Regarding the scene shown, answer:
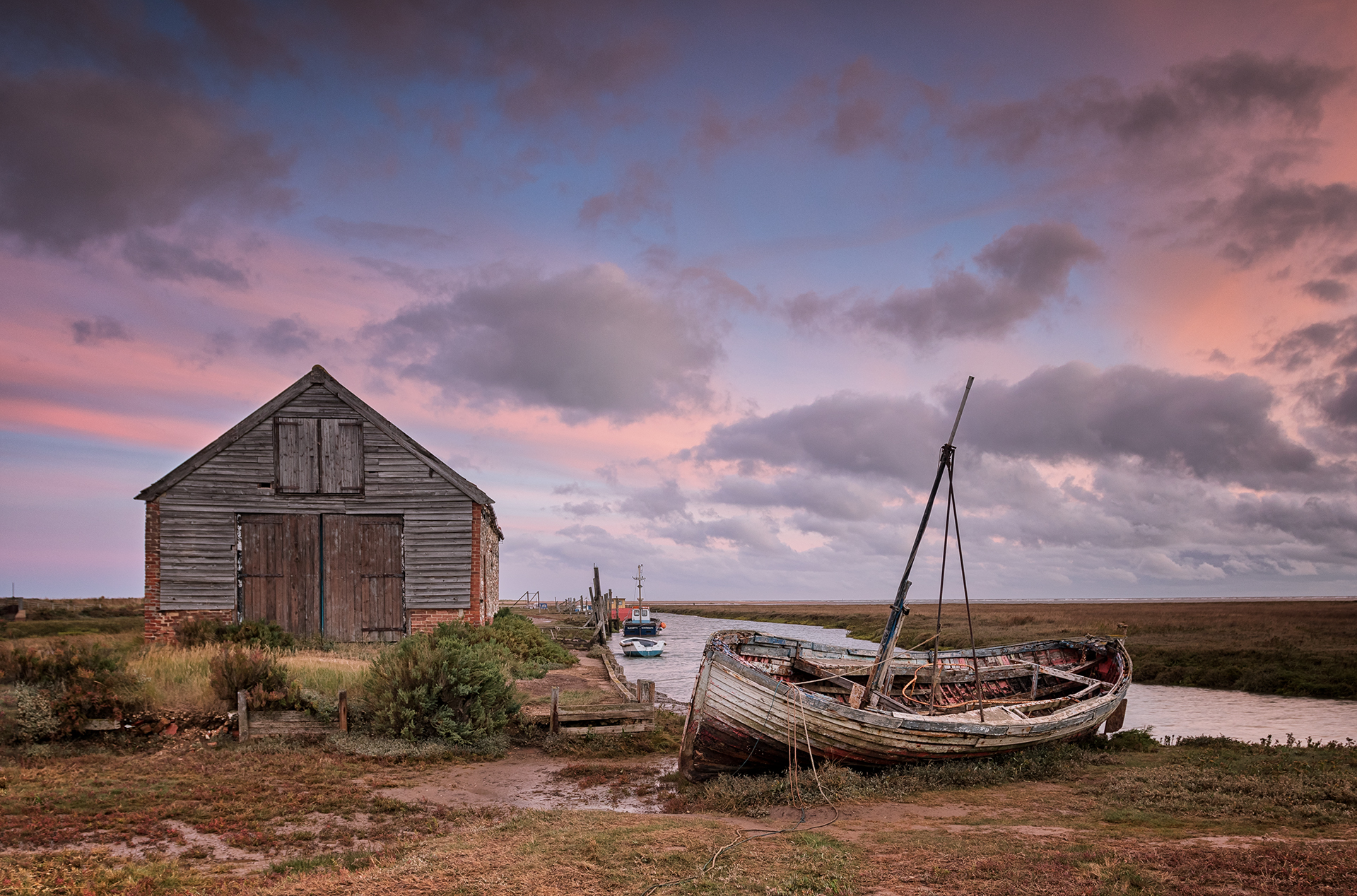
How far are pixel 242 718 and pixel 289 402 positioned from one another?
11.3 meters

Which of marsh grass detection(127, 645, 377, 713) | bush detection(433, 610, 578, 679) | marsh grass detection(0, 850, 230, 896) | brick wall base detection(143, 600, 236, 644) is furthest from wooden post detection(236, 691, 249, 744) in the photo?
brick wall base detection(143, 600, 236, 644)

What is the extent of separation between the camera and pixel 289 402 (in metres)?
22.6

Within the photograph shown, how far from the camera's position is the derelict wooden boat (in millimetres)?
11266

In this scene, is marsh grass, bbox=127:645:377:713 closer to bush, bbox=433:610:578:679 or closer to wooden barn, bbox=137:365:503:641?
bush, bbox=433:610:578:679

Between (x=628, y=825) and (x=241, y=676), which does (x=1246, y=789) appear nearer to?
(x=628, y=825)

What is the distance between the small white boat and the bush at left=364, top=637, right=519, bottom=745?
3047 centimetres

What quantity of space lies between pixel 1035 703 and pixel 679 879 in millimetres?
8747

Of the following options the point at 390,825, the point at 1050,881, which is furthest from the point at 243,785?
the point at 1050,881

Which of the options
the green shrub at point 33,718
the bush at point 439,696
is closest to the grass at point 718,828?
the green shrub at point 33,718

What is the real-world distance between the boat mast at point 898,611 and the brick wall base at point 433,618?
12.9m

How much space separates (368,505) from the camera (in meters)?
22.7

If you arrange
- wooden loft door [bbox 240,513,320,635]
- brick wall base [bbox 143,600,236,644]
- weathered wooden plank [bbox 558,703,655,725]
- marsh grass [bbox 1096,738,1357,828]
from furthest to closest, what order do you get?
wooden loft door [bbox 240,513,320,635]
brick wall base [bbox 143,600,236,644]
weathered wooden plank [bbox 558,703,655,725]
marsh grass [bbox 1096,738,1357,828]

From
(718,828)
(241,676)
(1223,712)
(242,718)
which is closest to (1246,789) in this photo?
(718,828)

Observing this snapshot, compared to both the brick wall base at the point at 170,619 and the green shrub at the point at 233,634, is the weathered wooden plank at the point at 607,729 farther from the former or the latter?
the brick wall base at the point at 170,619
